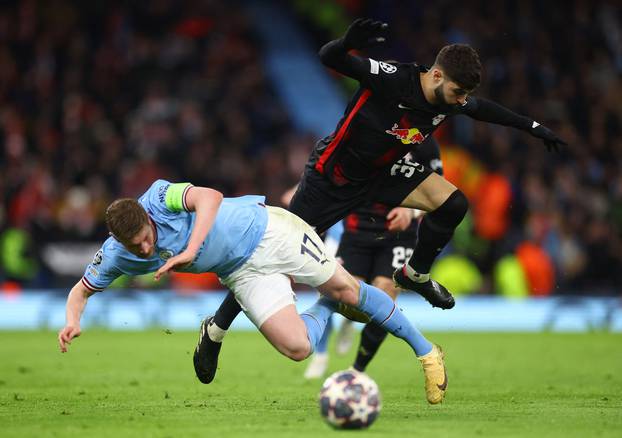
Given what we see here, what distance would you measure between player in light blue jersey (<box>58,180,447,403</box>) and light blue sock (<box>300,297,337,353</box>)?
0.01 meters

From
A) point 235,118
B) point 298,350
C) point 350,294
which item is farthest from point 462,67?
point 235,118

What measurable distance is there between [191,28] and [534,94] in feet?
23.2

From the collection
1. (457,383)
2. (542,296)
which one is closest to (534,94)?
(542,296)

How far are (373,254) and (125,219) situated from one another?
398 centimetres

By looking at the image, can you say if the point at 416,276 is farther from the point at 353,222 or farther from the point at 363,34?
the point at 363,34

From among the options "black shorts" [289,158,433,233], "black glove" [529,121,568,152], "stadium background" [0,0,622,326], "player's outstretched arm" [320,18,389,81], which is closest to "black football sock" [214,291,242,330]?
"black shorts" [289,158,433,233]

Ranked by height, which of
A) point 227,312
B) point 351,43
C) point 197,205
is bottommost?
point 227,312

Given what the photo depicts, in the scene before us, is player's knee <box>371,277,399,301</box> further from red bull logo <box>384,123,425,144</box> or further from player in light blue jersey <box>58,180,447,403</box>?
red bull logo <box>384,123,425,144</box>

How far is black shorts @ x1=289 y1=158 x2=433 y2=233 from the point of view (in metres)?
9.41

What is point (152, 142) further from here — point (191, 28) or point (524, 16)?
point (524, 16)

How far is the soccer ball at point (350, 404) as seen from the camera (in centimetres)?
753

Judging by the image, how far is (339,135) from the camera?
9.26 metres

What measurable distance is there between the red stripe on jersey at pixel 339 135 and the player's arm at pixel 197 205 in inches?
64.0

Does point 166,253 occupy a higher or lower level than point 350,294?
higher
